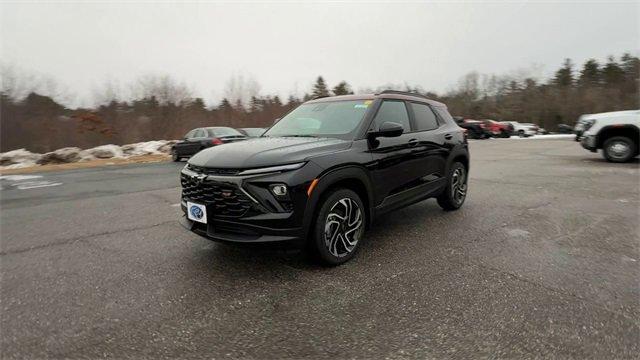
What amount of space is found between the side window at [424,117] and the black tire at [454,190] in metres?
0.77

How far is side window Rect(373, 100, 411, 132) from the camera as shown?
162 inches

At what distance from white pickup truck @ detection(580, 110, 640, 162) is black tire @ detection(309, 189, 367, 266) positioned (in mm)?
10559

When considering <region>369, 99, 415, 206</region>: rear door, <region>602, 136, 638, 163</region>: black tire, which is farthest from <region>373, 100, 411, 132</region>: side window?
<region>602, 136, 638, 163</region>: black tire

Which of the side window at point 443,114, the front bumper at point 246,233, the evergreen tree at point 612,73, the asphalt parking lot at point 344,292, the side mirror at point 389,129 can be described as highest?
the evergreen tree at point 612,73

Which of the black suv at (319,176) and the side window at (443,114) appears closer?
the black suv at (319,176)

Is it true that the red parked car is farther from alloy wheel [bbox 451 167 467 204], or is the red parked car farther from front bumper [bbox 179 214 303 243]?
front bumper [bbox 179 214 303 243]

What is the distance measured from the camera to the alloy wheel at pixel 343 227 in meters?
3.43

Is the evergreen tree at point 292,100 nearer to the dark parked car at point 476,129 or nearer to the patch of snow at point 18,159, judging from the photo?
the dark parked car at point 476,129

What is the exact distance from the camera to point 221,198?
3168 millimetres

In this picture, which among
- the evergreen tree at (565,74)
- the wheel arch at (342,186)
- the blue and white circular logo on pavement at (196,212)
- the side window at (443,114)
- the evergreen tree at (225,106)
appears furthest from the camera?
the evergreen tree at (565,74)

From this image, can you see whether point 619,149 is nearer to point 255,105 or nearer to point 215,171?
point 215,171

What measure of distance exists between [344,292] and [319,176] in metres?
1.01

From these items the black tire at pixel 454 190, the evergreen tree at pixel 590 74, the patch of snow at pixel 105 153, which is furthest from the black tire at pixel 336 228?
the evergreen tree at pixel 590 74

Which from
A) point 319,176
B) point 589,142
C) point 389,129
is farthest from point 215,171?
point 589,142
